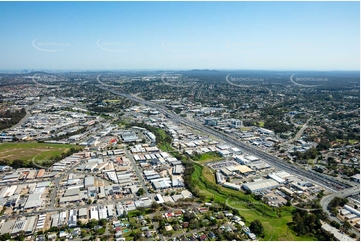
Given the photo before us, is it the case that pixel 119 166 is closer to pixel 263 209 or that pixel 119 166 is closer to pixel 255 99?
pixel 263 209

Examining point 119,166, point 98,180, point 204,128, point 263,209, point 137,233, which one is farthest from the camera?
point 204,128

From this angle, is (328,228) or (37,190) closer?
(328,228)

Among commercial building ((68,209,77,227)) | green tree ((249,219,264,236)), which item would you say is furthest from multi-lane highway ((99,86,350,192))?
commercial building ((68,209,77,227))

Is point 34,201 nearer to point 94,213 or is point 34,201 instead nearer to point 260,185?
point 94,213

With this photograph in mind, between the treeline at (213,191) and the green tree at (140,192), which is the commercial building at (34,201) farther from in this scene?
the treeline at (213,191)

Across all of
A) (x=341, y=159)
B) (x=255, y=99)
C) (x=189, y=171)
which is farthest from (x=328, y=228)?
(x=255, y=99)

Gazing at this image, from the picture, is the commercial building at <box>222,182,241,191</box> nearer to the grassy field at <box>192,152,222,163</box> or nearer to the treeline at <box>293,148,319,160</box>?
the grassy field at <box>192,152,222,163</box>

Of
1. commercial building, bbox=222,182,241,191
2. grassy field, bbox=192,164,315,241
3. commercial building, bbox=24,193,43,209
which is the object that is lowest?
grassy field, bbox=192,164,315,241

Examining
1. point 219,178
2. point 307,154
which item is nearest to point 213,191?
point 219,178
